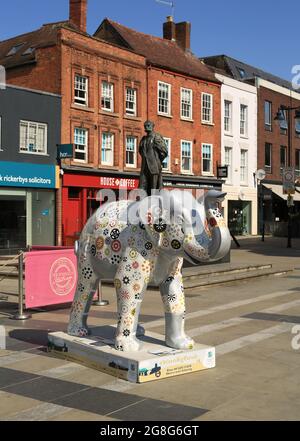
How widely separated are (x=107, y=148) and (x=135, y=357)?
2308 cm

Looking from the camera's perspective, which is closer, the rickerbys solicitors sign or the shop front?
the shop front

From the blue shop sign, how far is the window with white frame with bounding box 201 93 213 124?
13.1m

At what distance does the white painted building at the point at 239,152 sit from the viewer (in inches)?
1459

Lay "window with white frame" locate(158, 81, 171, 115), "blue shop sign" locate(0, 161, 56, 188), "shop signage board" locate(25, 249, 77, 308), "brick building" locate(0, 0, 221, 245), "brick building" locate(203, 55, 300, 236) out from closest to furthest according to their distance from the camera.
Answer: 1. "shop signage board" locate(25, 249, 77, 308)
2. "blue shop sign" locate(0, 161, 56, 188)
3. "brick building" locate(0, 0, 221, 245)
4. "window with white frame" locate(158, 81, 171, 115)
5. "brick building" locate(203, 55, 300, 236)

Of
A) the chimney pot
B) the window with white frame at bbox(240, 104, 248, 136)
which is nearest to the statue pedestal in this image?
the chimney pot

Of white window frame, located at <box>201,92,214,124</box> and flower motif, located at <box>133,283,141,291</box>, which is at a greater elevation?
white window frame, located at <box>201,92,214,124</box>

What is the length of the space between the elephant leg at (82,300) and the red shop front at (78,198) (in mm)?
17699

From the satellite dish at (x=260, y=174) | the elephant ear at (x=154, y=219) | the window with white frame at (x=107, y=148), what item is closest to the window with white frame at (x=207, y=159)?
the satellite dish at (x=260, y=174)

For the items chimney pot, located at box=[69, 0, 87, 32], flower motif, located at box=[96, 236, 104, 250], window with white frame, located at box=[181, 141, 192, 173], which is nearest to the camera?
flower motif, located at box=[96, 236, 104, 250]

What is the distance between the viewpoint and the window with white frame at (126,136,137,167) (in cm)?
A: 2955

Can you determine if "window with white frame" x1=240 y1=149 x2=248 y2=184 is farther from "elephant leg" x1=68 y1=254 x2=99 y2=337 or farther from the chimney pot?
"elephant leg" x1=68 y1=254 x2=99 y2=337

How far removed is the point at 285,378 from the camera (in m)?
6.17
